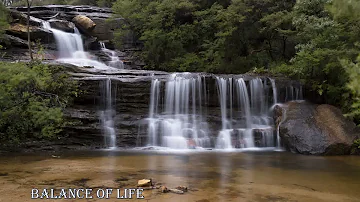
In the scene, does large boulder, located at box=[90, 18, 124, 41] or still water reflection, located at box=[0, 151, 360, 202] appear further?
large boulder, located at box=[90, 18, 124, 41]

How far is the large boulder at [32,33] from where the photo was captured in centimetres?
2169

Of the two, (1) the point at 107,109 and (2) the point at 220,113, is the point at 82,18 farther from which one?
(2) the point at 220,113

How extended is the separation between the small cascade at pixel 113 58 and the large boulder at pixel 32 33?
3.98 meters

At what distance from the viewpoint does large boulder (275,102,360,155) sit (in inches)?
478

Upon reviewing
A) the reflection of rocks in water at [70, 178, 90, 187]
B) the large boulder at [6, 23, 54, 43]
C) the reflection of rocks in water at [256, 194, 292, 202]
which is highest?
the large boulder at [6, 23, 54, 43]

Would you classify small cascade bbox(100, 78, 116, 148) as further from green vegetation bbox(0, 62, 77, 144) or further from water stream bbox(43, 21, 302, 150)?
green vegetation bbox(0, 62, 77, 144)

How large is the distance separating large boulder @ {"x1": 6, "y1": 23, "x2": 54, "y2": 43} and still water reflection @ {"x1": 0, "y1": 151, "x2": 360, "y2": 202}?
1344 cm

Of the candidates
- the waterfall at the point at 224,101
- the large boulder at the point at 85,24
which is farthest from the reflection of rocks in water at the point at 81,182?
the large boulder at the point at 85,24

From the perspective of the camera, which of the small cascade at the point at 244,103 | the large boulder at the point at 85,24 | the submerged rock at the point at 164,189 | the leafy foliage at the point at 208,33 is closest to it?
the submerged rock at the point at 164,189

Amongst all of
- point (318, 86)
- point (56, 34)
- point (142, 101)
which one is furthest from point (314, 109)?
point (56, 34)

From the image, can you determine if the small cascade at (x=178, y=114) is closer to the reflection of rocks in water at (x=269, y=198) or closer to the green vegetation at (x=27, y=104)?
the green vegetation at (x=27, y=104)

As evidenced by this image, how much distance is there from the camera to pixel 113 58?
78.0 feet

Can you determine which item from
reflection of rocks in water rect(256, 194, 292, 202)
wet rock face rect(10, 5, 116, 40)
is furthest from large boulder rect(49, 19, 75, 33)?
reflection of rocks in water rect(256, 194, 292, 202)

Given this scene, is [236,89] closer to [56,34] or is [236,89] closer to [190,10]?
[190,10]
